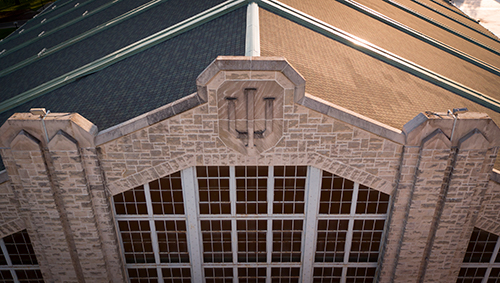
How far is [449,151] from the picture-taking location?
10719 mm

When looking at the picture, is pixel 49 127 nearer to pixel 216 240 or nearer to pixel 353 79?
pixel 216 240

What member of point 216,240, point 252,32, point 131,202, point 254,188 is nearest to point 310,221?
point 254,188

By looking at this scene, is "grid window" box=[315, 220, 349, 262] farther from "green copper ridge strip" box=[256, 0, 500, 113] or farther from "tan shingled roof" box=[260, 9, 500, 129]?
"green copper ridge strip" box=[256, 0, 500, 113]

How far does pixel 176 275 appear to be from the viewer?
13.7 meters

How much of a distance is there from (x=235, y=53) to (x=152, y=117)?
3.85 m

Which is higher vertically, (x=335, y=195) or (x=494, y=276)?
(x=335, y=195)

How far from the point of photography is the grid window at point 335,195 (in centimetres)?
1193

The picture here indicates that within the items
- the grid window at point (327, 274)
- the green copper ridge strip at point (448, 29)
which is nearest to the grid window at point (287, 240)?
the grid window at point (327, 274)

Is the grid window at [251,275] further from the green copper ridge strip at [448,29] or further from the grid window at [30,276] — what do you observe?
the green copper ridge strip at [448,29]

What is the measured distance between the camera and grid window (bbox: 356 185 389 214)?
12.1 meters

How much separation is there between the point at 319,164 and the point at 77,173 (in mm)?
7567

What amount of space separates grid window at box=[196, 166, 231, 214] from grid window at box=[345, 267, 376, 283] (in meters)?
5.38

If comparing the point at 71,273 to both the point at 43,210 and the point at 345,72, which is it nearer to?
the point at 43,210

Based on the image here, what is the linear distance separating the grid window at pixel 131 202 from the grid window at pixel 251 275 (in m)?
4.44
